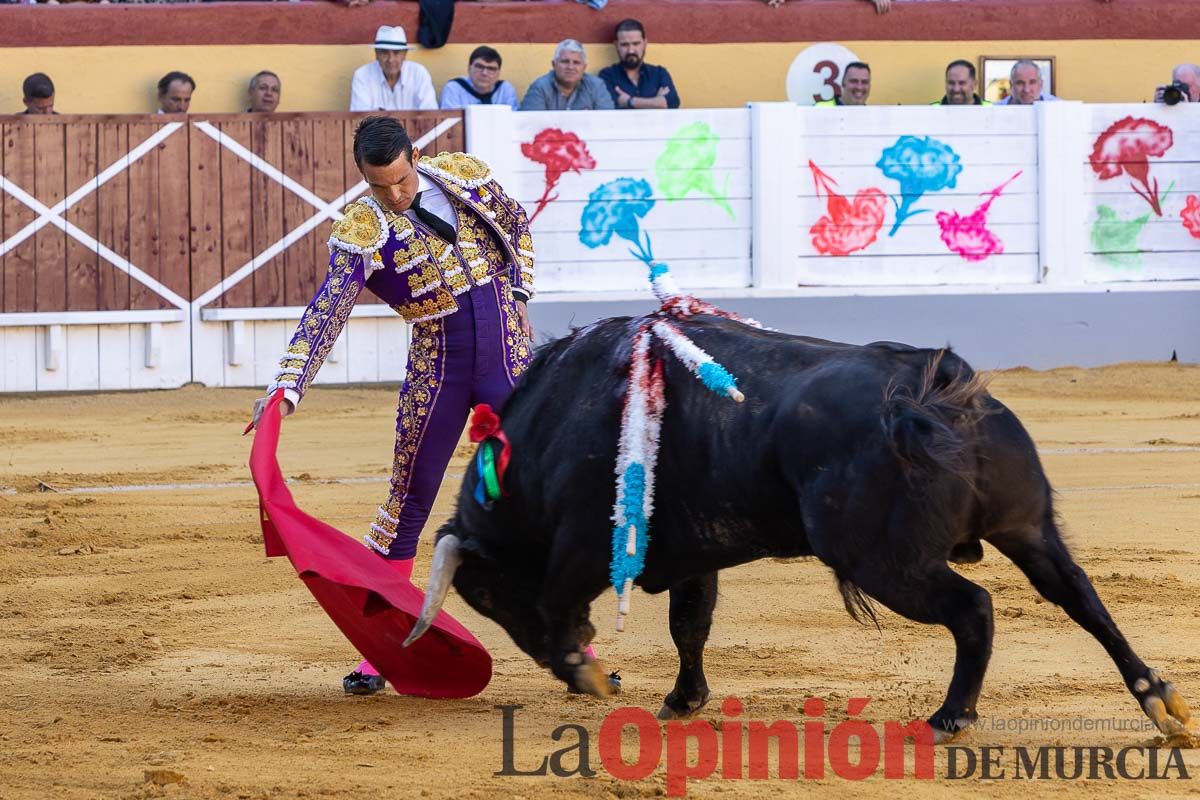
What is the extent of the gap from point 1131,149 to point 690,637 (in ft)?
23.5

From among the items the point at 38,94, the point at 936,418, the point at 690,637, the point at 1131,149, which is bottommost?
the point at 690,637

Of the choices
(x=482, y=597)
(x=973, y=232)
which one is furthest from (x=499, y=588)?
(x=973, y=232)

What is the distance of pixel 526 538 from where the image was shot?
334cm

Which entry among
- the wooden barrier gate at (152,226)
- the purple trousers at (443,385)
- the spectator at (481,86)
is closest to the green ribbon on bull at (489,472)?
the purple trousers at (443,385)

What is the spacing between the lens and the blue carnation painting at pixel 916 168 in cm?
942

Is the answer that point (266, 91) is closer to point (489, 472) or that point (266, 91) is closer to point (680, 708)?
point (489, 472)

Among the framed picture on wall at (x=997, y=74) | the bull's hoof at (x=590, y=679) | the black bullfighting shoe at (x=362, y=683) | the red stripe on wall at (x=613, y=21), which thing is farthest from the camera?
the framed picture on wall at (x=997, y=74)

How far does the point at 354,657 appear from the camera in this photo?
3928mm

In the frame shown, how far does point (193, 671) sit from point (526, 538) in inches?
36.5

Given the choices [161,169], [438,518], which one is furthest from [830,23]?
[438,518]

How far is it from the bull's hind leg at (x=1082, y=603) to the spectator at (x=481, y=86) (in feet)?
21.7

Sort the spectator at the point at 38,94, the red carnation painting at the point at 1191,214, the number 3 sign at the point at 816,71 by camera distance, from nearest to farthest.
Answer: the spectator at the point at 38,94, the red carnation painting at the point at 1191,214, the number 3 sign at the point at 816,71

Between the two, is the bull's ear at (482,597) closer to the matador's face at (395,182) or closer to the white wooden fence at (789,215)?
the matador's face at (395,182)

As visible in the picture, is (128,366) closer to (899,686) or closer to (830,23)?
(830,23)
